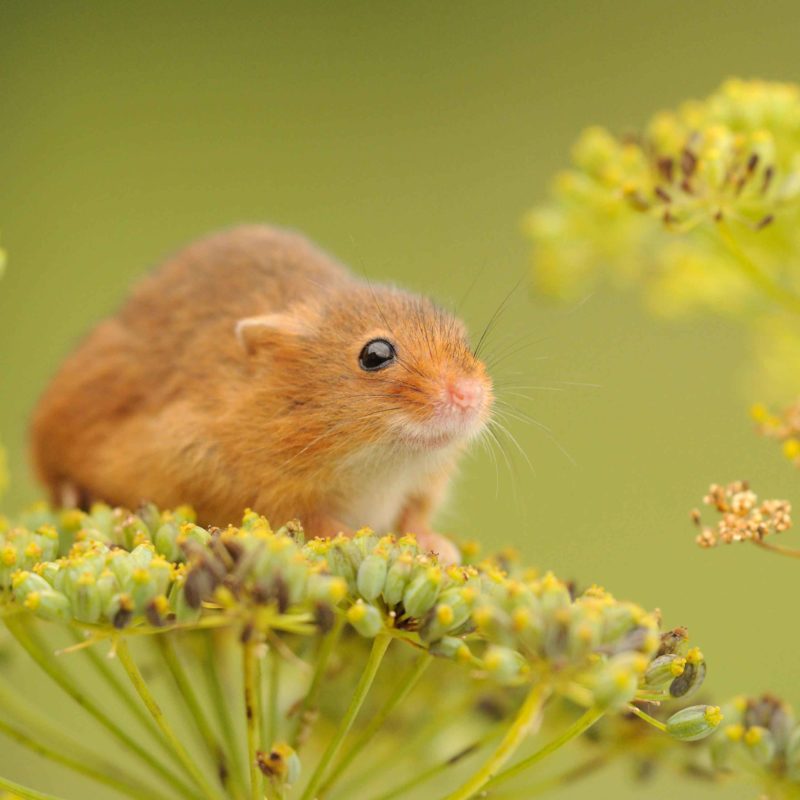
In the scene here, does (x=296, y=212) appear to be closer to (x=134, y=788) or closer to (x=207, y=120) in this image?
(x=207, y=120)

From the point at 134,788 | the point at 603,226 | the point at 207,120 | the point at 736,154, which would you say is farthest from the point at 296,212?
the point at 134,788

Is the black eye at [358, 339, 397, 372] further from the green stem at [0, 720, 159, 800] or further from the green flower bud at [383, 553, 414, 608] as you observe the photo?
the green stem at [0, 720, 159, 800]

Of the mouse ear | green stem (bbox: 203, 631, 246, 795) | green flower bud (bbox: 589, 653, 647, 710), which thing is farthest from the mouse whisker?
green flower bud (bbox: 589, 653, 647, 710)

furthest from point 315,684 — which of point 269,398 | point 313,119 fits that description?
point 313,119

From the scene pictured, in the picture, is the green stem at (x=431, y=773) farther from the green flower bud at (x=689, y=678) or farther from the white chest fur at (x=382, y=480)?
the white chest fur at (x=382, y=480)

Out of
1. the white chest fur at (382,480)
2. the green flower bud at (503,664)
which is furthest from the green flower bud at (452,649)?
the white chest fur at (382,480)

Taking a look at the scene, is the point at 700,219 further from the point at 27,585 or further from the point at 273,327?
the point at 27,585
